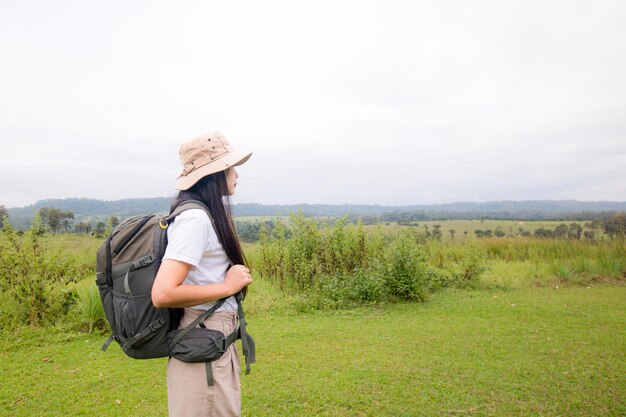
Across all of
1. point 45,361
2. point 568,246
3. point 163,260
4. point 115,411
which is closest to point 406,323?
point 115,411

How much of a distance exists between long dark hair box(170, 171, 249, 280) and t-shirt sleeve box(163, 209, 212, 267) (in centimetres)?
11

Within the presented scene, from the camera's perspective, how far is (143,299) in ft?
5.91

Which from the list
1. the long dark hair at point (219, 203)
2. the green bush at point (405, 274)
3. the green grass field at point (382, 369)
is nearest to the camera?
the long dark hair at point (219, 203)

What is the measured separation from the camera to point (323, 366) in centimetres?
530

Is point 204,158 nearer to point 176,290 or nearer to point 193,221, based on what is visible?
point 193,221

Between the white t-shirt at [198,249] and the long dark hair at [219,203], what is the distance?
0.04 metres

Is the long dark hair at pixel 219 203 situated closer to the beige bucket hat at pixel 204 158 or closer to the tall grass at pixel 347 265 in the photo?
the beige bucket hat at pixel 204 158

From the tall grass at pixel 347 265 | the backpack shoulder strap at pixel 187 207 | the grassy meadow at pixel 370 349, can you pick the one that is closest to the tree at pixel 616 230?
the grassy meadow at pixel 370 349

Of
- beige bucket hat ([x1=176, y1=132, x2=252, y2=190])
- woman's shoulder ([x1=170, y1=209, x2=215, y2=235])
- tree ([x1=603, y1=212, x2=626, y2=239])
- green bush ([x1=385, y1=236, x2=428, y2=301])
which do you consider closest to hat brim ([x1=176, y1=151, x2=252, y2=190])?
beige bucket hat ([x1=176, y1=132, x2=252, y2=190])

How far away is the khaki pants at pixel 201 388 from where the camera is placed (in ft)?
6.04

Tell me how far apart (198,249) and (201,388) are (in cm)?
69

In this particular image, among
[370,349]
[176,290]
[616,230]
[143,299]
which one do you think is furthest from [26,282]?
[616,230]

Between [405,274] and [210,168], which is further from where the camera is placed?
[405,274]

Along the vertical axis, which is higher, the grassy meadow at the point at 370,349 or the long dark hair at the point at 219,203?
the long dark hair at the point at 219,203
